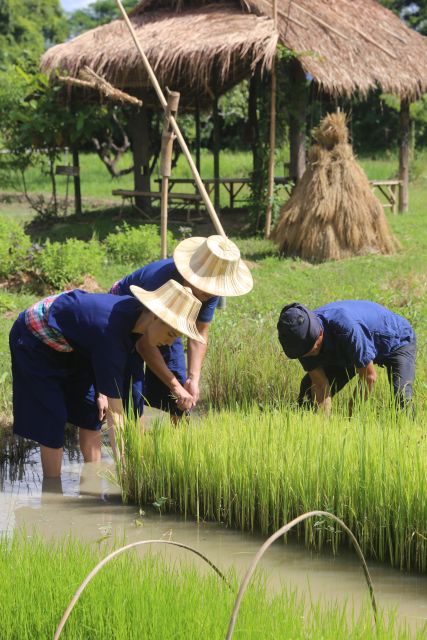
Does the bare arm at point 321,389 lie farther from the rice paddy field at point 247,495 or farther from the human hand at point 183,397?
the human hand at point 183,397

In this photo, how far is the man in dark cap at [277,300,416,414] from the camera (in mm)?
4355

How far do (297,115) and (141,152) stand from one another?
3.05 metres

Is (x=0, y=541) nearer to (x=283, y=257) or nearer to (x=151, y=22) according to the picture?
(x=283, y=257)

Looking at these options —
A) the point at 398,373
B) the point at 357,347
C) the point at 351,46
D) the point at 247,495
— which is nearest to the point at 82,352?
the point at 247,495

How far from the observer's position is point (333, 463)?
4105 millimetres

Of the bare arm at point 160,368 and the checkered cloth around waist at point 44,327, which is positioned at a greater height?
the checkered cloth around waist at point 44,327

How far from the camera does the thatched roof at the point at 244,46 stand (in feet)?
39.4

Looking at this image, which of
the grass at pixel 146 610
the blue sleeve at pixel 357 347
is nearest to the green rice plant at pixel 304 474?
the blue sleeve at pixel 357 347

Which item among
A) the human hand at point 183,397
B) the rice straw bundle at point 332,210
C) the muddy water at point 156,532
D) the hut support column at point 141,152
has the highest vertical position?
the hut support column at point 141,152

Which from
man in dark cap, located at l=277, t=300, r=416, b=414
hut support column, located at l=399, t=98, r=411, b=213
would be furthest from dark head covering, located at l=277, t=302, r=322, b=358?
hut support column, located at l=399, t=98, r=411, b=213

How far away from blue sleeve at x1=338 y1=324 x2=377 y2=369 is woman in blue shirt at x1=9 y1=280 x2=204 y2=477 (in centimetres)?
78

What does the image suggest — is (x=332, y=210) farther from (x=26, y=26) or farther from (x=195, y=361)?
(x=26, y=26)

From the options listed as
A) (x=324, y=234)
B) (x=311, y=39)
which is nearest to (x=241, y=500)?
(x=324, y=234)

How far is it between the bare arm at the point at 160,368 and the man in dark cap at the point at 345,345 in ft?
1.75
